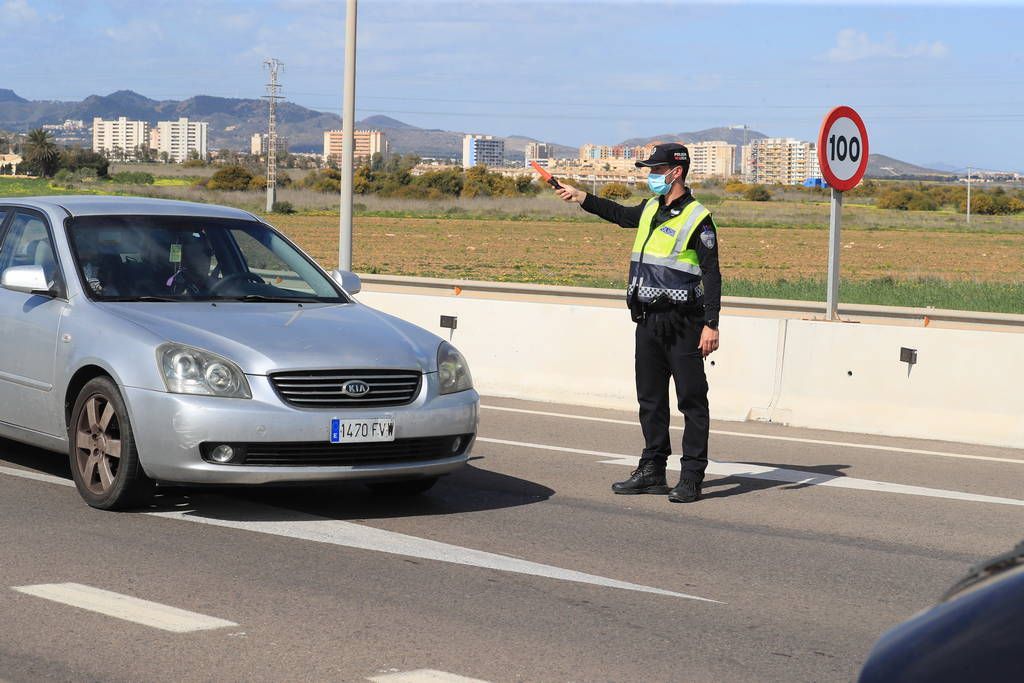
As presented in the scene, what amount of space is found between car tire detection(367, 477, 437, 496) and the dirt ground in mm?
31570

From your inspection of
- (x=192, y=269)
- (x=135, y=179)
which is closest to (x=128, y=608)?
(x=192, y=269)

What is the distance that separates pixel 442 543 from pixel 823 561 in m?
1.81

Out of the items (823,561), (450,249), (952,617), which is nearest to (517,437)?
(823,561)

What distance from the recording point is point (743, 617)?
605 centimetres

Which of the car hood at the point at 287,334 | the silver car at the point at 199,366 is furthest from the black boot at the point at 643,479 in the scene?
the car hood at the point at 287,334

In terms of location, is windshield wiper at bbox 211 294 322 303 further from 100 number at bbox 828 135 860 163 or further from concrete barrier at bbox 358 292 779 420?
100 number at bbox 828 135 860 163

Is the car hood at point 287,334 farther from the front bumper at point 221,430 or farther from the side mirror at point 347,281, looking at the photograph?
the side mirror at point 347,281

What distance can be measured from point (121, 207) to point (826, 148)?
659 centimetres

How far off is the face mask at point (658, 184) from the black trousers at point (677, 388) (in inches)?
28.2

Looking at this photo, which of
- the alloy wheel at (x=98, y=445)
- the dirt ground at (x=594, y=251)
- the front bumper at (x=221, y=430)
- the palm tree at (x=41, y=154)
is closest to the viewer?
the front bumper at (x=221, y=430)

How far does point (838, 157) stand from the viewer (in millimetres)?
13570

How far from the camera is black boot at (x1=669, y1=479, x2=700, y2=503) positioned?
8.82 metres

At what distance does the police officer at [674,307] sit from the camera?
8664mm

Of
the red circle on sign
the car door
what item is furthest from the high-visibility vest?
the red circle on sign
